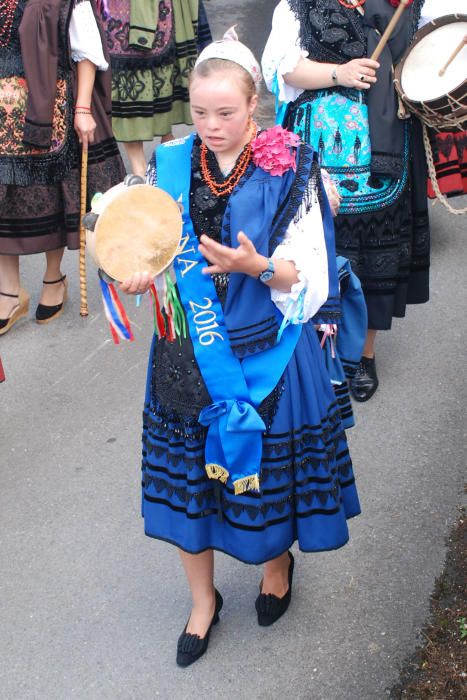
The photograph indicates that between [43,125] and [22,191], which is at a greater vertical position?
[43,125]

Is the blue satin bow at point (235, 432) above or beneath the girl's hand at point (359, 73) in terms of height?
beneath

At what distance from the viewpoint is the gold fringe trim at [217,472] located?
2.44 meters

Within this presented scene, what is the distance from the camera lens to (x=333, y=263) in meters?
2.40

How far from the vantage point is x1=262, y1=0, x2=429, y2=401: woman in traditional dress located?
10.9 feet

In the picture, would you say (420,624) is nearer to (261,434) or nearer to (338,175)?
(261,434)

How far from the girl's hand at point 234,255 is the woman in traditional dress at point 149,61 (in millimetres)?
3361

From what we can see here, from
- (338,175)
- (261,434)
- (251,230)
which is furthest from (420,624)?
(338,175)

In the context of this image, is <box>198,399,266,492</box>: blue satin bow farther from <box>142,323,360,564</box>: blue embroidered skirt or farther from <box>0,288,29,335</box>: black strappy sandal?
<box>0,288,29,335</box>: black strappy sandal

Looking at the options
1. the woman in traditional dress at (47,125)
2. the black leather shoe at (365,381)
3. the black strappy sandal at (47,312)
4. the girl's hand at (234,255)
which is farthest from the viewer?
the black strappy sandal at (47,312)

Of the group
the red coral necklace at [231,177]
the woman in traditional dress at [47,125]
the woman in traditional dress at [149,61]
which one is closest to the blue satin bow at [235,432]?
the red coral necklace at [231,177]

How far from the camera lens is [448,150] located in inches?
141

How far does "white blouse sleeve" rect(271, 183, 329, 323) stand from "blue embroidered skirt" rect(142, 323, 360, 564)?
0.16 meters

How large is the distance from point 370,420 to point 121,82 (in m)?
2.54

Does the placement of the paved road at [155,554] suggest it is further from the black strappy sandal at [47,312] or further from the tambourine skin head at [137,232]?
the tambourine skin head at [137,232]
